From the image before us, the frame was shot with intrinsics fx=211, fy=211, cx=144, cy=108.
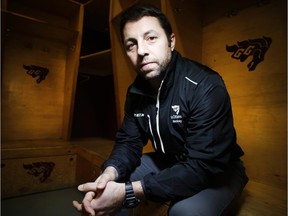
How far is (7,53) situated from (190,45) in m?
1.60

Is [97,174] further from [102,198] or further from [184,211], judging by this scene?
[184,211]

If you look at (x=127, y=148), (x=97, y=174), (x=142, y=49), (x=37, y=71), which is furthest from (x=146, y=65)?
(x=37, y=71)

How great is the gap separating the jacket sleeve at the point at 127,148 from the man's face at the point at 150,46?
0.22 metres

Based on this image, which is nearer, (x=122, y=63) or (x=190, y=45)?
(x=190, y=45)

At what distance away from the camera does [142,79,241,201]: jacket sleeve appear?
2.06ft

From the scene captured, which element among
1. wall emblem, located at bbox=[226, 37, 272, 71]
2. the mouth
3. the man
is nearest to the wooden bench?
the man

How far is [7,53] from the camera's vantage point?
1879 millimetres

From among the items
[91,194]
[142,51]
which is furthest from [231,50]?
[91,194]

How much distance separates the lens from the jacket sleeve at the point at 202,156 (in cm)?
63

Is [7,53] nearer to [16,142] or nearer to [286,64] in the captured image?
[16,142]

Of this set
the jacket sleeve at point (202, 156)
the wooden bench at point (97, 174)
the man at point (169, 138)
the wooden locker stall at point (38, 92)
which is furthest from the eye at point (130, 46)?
the wooden locker stall at point (38, 92)

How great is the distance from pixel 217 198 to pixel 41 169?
57.6 inches

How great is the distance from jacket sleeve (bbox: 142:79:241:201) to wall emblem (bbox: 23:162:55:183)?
1.30 m

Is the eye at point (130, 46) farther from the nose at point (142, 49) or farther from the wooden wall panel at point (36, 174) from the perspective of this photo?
the wooden wall panel at point (36, 174)
